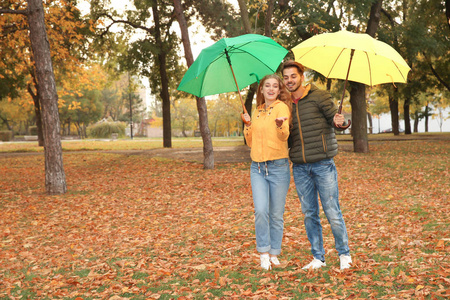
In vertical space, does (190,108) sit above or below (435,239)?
above

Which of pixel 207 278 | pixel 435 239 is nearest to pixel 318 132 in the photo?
pixel 207 278

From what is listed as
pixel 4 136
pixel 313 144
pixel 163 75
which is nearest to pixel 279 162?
pixel 313 144

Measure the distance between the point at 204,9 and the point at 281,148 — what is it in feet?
56.1

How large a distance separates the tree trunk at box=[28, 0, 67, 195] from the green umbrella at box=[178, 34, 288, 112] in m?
6.28

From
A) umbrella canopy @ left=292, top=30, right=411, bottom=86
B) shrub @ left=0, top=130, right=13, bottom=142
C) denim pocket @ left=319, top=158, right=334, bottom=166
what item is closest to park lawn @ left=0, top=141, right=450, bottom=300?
denim pocket @ left=319, top=158, right=334, bottom=166

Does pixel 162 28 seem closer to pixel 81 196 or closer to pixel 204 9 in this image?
pixel 204 9

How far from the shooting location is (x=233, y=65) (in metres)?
4.89

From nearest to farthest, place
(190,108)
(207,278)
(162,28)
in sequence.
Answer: (207,278), (162,28), (190,108)

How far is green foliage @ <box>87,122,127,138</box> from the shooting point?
174ft

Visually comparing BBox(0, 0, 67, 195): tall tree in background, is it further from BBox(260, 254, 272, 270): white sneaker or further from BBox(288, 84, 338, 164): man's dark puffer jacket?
BBox(288, 84, 338, 164): man's dark puffer jacket

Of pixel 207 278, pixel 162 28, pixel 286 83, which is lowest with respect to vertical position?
pixel 207 278

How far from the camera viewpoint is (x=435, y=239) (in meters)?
5.56

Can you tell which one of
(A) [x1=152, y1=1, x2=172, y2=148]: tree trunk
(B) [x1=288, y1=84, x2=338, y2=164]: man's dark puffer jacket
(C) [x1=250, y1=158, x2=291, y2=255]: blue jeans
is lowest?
(C) [x1=250, y1=158, x2=291, y2=255]: blue jeans

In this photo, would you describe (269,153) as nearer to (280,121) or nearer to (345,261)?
(280,121)
